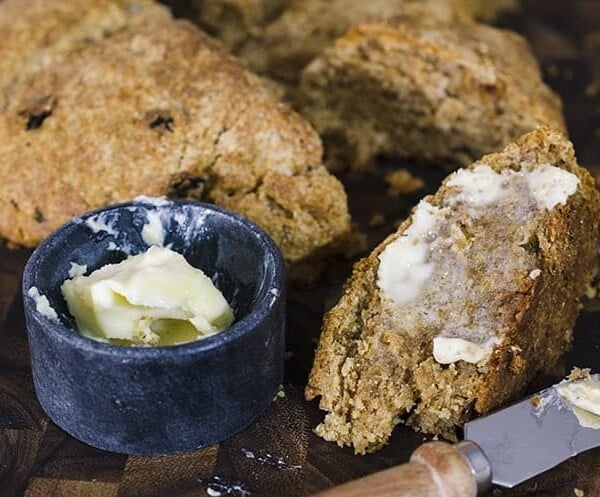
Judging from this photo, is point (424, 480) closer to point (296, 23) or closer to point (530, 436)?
point (530, 436)

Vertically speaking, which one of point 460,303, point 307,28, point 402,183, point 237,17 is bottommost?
point 402,183

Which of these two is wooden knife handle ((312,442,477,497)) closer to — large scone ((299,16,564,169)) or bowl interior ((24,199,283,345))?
bowl interior ((24,199,283,345))

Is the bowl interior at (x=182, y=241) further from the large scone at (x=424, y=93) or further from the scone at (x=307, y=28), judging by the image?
the scone at (x=307, y=28)

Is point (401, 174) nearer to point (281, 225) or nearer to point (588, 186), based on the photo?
point (281, 225)

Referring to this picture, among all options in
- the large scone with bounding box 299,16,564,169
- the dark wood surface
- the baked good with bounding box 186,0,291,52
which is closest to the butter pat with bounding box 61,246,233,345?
the dark wood surface

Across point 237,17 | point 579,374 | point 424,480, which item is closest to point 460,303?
point 579,374
